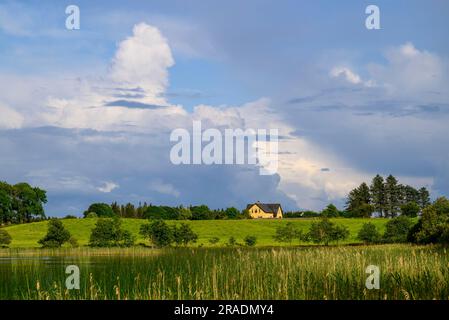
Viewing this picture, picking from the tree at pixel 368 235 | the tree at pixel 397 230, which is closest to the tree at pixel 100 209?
the tree at pixel 368 235

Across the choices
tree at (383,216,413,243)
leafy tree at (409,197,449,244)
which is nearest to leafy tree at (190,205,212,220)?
tree at (383,216,413,243)

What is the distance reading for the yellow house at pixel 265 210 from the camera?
159m

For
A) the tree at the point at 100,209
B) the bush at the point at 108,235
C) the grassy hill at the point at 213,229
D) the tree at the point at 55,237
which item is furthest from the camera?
the tree at the point at 100,209

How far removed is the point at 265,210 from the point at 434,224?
110 metres

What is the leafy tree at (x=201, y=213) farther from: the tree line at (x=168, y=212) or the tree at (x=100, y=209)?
the tree at (x=100, y=209)

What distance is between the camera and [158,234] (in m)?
68.4

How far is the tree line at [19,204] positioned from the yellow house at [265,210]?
60719mm

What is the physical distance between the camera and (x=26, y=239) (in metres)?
87.0

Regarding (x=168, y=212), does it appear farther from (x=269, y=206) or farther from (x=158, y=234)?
(x=158, y=234)

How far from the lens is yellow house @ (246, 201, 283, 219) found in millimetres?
159375

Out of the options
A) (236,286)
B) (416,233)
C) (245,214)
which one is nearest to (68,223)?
(245,214)

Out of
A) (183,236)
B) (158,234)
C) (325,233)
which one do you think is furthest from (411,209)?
(158,234)
